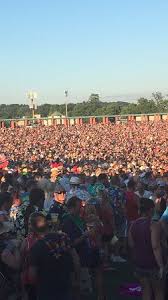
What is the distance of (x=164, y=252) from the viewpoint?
585 centimetres

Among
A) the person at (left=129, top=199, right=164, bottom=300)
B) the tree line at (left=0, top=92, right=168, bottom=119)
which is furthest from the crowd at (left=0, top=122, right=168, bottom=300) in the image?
the tree line at (left=0, top=92, right=168, bottom=119)

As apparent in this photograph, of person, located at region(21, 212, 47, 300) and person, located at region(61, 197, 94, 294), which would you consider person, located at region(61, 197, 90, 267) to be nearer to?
person, located at region(61, 197, 94, 294)

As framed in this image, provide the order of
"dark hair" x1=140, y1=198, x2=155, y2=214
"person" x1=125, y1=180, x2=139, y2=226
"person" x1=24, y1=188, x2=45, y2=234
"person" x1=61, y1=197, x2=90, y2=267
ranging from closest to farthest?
1. "dark hair" x1=140, y1=198, x2=155, y2=214
2. "person" x1=61, y1=197, x2=90, y2=267
3. "person" x1=24, y1=188, x2=45, y2=234
4. "person" x1=125, y1=180, x2=139, y2=226

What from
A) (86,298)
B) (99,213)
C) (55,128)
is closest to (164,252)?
(86,298)

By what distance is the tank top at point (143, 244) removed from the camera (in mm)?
5844

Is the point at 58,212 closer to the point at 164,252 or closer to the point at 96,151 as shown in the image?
the point at 164,252

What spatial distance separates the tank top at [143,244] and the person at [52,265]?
133 cm

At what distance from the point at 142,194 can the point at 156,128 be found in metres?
42.1

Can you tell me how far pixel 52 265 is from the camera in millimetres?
4617

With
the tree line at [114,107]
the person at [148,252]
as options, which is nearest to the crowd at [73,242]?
the person at [148,252]

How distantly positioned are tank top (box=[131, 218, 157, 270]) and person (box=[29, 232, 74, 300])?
133cm

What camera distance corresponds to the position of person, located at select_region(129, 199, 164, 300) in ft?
19.0

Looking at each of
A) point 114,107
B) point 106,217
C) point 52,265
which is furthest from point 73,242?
point 114,107

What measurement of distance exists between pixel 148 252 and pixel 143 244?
9cm
